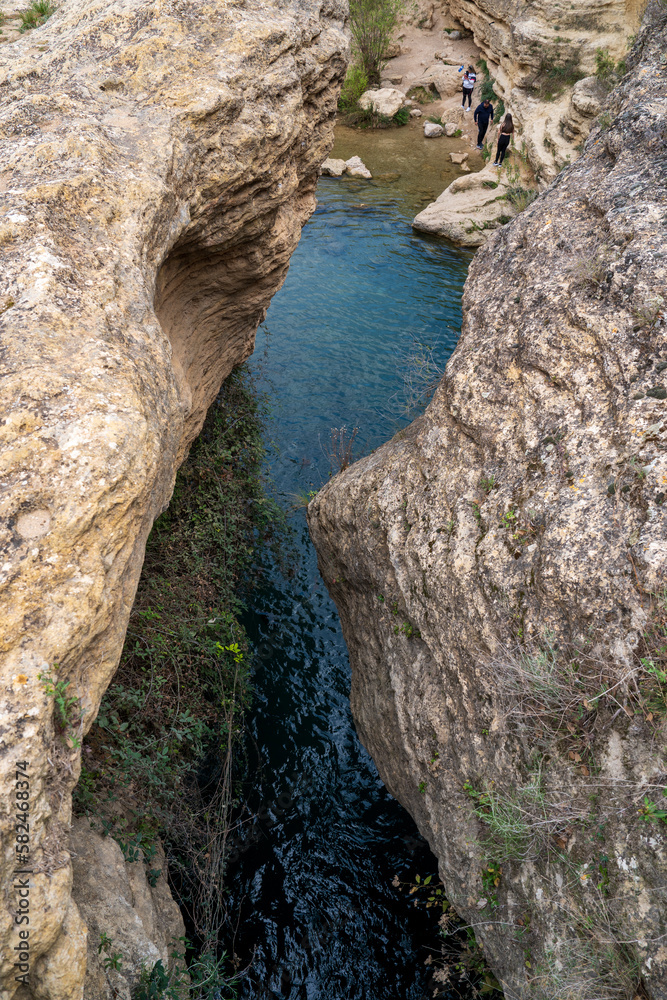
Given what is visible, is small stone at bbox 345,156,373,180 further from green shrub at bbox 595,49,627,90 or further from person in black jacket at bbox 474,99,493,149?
green shrub at bbox 595,49,627,90

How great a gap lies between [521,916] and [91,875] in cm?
278

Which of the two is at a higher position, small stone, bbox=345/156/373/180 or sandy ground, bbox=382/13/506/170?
sandy ground, bbox=382/13/506/170

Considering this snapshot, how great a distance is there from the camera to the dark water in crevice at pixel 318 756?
588cm

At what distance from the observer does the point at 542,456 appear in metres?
4.52

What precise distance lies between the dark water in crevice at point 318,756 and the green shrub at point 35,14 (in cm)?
628

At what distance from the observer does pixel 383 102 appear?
24.2m

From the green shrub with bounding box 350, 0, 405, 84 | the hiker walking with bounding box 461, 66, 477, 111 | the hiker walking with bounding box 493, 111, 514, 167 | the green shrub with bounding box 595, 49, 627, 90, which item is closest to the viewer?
the green shrub with bounding box 595, 49, 627, 90

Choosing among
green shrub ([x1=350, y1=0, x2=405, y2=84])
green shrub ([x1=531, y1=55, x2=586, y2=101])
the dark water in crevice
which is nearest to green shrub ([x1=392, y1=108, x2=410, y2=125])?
green shrub ([x1=350, y1=0, x2=405, y2=84])

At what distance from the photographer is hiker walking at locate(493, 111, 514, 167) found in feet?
60.2

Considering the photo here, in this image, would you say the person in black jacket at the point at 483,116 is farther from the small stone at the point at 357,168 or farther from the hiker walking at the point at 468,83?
the small stone at the point at 357,168

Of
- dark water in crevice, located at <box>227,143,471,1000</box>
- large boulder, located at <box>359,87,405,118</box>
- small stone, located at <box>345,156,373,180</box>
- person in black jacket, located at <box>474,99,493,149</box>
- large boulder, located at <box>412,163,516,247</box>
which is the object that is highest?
large boulder, located at <box>359,87,405,118</box>

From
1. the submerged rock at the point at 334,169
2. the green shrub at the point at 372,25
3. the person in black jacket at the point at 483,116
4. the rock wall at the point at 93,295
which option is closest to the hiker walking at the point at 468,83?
the person in black jacket at the point at 483,116

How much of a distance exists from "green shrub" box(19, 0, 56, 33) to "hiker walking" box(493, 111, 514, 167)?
555 inches

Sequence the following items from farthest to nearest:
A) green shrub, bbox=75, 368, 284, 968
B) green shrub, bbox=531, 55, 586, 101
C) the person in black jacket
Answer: the person in black jacket
green shrub, bbox=531, 55, 586, 101
green shrub, bbox=75, 368, 284, 968
